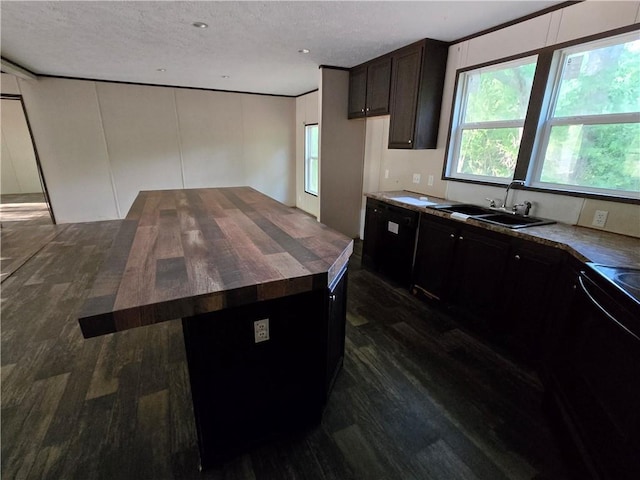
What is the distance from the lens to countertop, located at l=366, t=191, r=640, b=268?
157 cm

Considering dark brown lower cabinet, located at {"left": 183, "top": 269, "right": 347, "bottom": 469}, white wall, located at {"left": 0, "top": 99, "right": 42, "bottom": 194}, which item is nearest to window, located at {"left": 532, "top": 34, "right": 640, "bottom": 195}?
dark brown lower cabinet, located at {"left": 183, "top": 269, "right": 347, "bottom": 469}

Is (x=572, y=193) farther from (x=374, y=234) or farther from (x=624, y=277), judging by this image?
(x=374, y=234)

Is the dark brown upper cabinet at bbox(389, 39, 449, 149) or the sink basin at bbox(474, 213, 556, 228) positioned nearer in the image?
the sink basin at bbox(474, 213, 556, 228)

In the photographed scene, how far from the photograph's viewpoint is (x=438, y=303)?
2.73m

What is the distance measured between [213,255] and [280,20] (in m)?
2.16

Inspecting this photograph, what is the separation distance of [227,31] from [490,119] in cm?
254

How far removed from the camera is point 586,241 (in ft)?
5.93

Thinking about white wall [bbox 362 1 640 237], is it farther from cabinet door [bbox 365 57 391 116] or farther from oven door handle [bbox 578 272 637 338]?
oven door handle [bbox 578 272 637 338]

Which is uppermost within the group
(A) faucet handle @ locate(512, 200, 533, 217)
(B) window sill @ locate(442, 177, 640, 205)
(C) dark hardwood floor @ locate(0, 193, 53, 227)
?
(B) window sill @ locate(442, 177, 640, 205)

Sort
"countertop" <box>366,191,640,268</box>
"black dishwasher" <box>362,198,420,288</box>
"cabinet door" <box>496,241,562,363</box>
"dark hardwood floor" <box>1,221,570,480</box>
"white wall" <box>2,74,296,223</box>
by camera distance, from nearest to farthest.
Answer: "dark hardwood floor" <box>1,221,570,480</box>
"countertop" <box>366,191,640,268</box>
"cabinet door" <box>496,241,562,363</box>
"black dishwasher" <box>362,198,420,288</box>
"white wall" <box>2,74,296,223</box>

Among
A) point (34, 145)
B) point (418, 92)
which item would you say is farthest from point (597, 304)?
point (34, 145)

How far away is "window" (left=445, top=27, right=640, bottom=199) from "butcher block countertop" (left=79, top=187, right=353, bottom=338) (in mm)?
1910

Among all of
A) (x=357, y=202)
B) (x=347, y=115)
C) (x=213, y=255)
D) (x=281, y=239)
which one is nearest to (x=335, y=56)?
(x=347, y=115)

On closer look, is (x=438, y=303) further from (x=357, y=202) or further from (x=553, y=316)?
(x=357, y=202)
